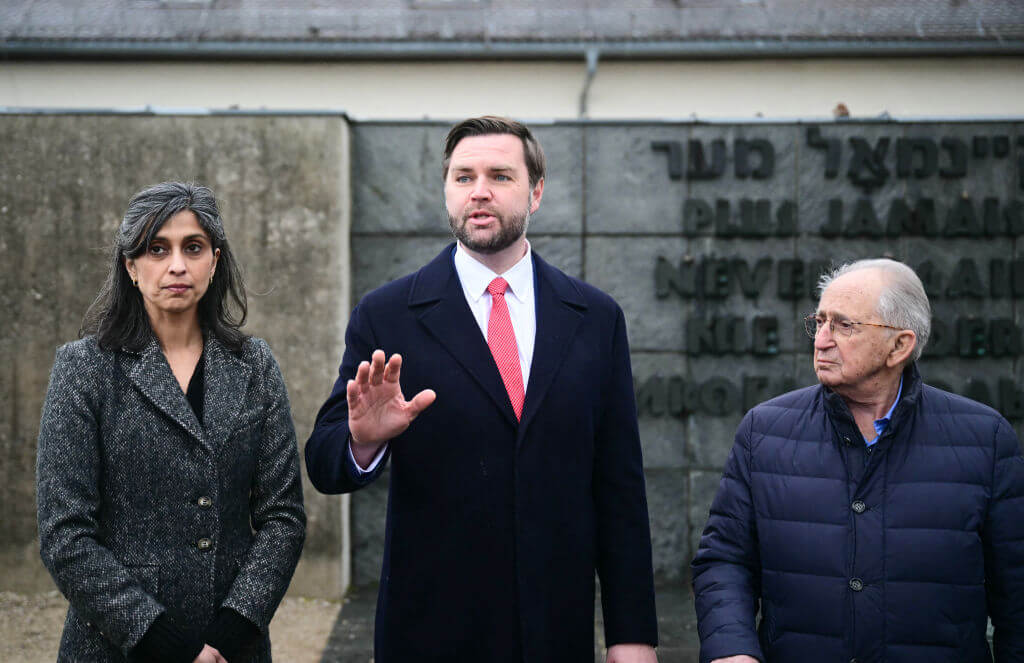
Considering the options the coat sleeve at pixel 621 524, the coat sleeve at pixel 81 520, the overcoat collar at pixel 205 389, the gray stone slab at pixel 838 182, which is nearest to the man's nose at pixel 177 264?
the overcoat collar at pixel 205 389

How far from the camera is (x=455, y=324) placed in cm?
265

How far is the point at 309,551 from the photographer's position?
239 inches

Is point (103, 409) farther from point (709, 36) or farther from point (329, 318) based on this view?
point (709, 36)

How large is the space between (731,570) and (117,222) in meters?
4.91

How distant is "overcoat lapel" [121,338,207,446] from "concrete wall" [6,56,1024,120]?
7.88 m

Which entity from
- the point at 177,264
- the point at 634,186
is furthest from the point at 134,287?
the point at 634,186

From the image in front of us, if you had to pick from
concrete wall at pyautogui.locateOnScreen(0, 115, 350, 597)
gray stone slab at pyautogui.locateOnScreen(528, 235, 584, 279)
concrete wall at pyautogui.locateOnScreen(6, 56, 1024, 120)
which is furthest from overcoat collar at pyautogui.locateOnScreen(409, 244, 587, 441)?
concrete wall at pyautogui.locateOnScreen(6, 56, 1024, 120)

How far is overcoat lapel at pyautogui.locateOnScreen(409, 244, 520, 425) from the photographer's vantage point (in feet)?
8.41

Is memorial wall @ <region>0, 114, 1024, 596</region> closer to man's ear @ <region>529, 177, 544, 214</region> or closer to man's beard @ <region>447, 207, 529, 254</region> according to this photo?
man's ear @ <region>529, 177, 544, 214</region>

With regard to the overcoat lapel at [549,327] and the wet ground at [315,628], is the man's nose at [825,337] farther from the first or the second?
the wet ground at [315,628]

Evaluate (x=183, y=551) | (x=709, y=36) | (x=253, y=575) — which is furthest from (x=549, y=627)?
(x=709, y=36)

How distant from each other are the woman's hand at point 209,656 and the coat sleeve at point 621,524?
1083 mm

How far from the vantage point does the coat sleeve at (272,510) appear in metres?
2.48

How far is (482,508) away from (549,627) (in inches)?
15.6
